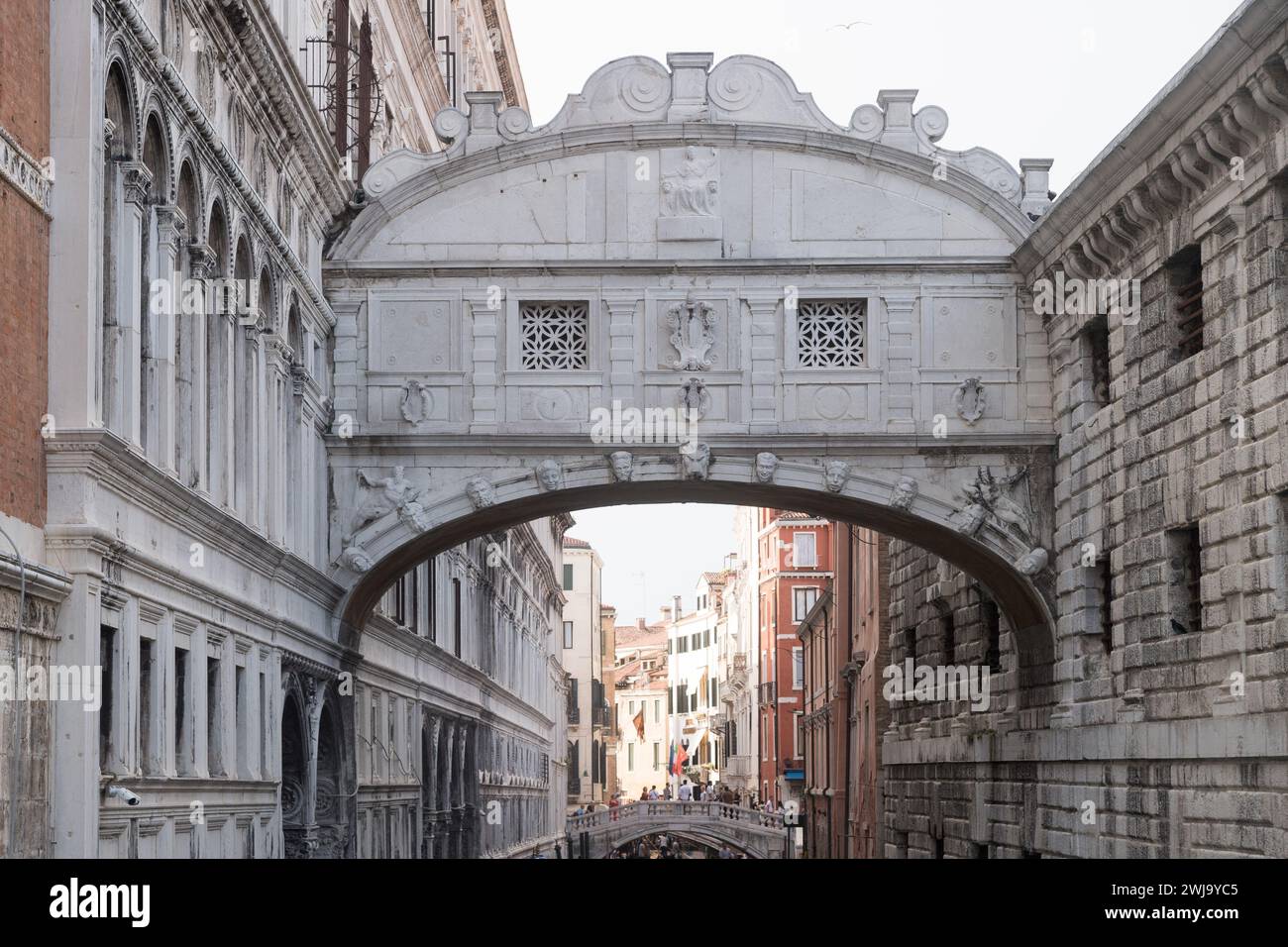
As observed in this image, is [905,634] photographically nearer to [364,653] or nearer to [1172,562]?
[364,653]

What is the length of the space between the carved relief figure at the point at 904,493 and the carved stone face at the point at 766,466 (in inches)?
56.6

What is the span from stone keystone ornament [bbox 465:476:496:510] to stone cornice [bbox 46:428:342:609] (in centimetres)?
221

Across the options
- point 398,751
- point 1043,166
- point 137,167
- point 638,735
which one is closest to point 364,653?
point 398,751

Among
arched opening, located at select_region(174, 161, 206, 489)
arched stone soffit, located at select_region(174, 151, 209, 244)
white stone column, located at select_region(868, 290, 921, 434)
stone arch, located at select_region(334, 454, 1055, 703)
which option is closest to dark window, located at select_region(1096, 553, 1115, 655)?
stone arch, located at select_region(334, 454, 1055, 703)

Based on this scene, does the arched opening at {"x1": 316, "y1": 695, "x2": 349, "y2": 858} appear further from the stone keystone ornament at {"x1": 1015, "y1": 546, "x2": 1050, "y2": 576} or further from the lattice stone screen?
the stone keystone ornament at {"x1": 1015, "y1": 546, "x2": 1050, "y2": 576}

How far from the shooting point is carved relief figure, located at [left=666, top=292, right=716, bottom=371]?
2583 centimetres

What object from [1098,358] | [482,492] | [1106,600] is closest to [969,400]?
[1098,358]

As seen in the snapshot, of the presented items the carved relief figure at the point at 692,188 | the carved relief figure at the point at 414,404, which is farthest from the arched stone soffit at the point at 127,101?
the carved relief figure at the point at 692,188

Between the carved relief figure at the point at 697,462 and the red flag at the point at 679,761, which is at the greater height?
the carved relief figure at the point at 697,462

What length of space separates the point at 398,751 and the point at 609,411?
962 cm

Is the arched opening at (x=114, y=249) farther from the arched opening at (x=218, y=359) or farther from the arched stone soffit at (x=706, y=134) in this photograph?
the arched stone soffit at (x=706, y=134)

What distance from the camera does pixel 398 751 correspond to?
3328 cm

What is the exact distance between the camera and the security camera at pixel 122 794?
15547 mm
